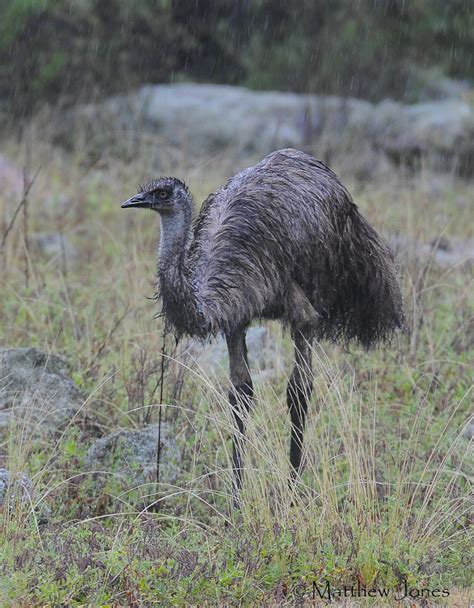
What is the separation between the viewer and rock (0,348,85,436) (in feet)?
18.0

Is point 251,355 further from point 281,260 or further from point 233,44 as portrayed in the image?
point 233,44

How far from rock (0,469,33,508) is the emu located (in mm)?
819

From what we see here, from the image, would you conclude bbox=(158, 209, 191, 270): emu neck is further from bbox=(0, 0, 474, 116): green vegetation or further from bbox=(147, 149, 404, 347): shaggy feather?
bbox=(0, 0, 474, 116): green vegetation

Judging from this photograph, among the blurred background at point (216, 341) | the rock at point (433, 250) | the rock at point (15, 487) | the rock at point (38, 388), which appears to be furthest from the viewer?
the rock at point (433, 250)

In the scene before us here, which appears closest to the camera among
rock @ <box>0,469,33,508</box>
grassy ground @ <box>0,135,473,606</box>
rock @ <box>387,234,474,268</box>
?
grassy ground @ <box>0,135,473,606</box>

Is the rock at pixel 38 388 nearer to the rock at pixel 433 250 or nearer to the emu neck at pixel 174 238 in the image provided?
the emu neck at pixel 174 238

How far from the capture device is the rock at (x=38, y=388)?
18.0 feet

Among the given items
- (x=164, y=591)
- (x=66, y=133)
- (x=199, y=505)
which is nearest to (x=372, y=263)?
(x=199, y=505)

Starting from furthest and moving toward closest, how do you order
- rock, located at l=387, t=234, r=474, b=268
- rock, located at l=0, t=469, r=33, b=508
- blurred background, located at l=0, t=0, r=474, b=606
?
rock, located at l=387, t=234, r=474, b=268 < rock, located at l=0, t=469, r=33, b=508 < blurred background, located at l=0, t=0, r=474, b=606

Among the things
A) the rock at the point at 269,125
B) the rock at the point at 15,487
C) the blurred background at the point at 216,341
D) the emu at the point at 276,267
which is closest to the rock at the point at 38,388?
the blurred background at the point at 216,341

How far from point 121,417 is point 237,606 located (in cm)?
197

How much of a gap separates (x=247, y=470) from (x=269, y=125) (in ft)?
27.1

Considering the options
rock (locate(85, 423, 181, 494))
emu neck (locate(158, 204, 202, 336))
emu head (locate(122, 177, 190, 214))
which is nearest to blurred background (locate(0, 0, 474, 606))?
rock (locate(85, 423, 181, 494))

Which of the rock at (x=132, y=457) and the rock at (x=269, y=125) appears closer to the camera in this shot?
the rock at (x=132, y=457)
